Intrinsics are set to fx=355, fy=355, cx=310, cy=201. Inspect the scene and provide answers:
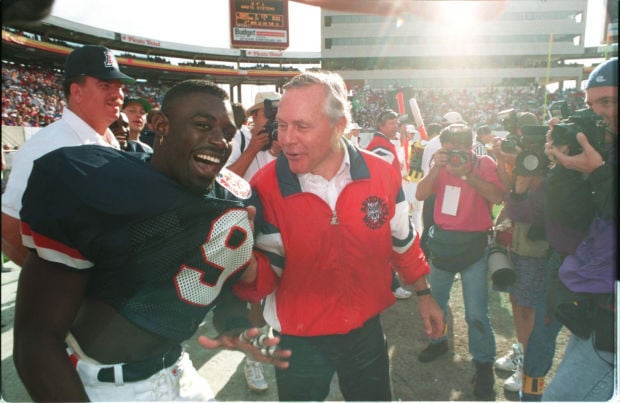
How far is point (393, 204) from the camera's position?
5.67 ft

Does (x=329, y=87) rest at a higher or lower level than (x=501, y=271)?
higher

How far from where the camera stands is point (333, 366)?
1.71 metres

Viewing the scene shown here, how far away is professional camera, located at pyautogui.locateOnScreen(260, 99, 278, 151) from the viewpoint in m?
2.37

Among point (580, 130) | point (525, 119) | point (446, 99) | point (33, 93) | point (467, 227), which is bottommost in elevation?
point (467, 227)

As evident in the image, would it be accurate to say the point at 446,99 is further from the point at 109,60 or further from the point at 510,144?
the point at 109,60

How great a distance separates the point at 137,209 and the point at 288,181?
0.72 meters

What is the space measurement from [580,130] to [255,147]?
1815 millimetres

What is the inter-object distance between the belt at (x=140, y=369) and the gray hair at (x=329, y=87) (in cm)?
114

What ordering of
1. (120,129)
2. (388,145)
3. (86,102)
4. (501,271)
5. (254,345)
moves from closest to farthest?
1. (254,345)
2. (86,102)
3. (501,271)
4. (120,129)
5. (388,145)

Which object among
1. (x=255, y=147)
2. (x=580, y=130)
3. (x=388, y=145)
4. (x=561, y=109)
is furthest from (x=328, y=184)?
(x=388, y=145)

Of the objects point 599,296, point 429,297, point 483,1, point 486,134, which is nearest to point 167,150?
point 429,297

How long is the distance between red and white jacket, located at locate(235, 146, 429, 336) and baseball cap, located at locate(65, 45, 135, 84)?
2.86 feet

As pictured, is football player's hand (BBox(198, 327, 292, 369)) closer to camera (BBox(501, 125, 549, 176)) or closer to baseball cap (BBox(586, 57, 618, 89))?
camera (BBox(501, 125, 549, 176))

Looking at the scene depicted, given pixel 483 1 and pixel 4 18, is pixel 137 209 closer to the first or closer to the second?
pixel 4 18
